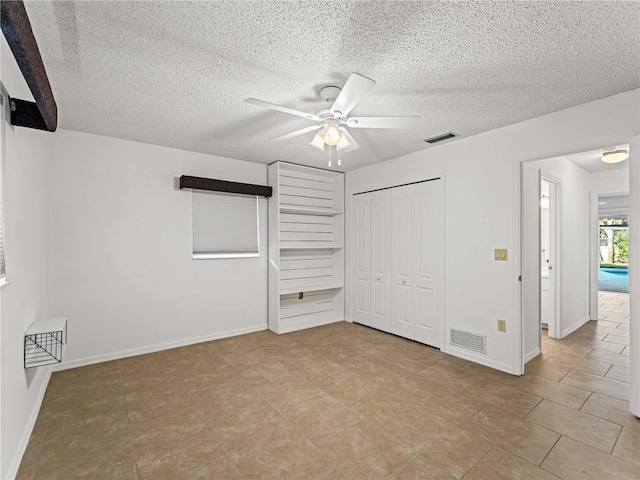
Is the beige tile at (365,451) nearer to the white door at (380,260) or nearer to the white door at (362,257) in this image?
the white door at (380,260)

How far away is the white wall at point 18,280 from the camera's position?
1.74 metres

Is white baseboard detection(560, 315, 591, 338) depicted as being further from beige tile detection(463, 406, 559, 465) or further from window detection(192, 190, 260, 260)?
window detection(192, 190, 260, 260)

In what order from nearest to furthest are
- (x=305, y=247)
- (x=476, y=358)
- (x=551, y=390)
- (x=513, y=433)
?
(x=513, y=433)
(x=551, y=390)
(x=476, y=358)
(x=305, y=247)

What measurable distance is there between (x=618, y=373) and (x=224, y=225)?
4.70 meters

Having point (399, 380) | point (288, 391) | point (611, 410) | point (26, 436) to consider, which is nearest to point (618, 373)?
point (611, 410)

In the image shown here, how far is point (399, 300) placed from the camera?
4340 mm

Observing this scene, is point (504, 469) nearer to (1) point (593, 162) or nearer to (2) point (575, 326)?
(2) point (575, 326)

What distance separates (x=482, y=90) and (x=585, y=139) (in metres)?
1.05

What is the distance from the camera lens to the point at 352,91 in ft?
6.35

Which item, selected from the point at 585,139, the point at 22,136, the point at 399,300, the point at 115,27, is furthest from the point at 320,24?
the point at 399,300

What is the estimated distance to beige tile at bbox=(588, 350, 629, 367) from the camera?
334 cm

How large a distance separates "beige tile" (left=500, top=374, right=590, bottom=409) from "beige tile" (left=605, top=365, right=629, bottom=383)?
1.81 ft

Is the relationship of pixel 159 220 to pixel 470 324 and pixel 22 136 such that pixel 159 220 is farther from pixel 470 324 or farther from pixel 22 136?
pixel 470 324

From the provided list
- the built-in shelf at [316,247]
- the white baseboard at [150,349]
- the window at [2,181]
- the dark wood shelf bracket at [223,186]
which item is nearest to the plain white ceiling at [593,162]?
the built-in shelf at [316,247]
